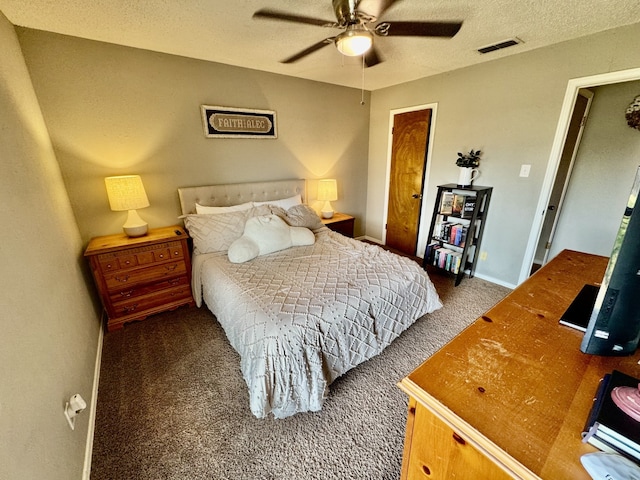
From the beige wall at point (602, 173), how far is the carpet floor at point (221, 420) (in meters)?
2.40

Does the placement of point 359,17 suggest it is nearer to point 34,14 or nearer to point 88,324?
point 34,14

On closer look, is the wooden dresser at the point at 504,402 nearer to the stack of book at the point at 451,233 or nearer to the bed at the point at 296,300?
the bed at the point at 296,300

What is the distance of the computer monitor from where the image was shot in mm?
682

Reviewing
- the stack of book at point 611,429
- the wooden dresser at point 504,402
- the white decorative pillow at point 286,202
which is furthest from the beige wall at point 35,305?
the white decorative pillow at point 286,202

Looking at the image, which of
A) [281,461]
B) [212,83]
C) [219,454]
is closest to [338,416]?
[281,461]

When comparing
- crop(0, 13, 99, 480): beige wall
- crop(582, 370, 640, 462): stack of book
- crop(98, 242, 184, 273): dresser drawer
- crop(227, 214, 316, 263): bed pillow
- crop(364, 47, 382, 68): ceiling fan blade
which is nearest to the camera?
crop(582, 370, 640, 462): stack of book

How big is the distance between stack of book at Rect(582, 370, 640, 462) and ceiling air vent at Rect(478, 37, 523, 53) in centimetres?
275

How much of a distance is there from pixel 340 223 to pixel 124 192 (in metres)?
2.39

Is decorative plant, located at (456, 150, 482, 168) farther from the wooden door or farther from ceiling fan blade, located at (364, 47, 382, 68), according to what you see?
ceiling fan blade, located at (364, 47, 382, 68)

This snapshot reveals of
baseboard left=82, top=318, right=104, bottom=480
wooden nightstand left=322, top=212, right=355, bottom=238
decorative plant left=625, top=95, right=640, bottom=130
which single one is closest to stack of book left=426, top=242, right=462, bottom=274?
wooden nightstand left=322, top=212, right=355, bottom=238

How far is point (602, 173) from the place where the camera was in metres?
2.86

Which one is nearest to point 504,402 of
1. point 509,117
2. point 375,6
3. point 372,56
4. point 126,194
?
point 375,6

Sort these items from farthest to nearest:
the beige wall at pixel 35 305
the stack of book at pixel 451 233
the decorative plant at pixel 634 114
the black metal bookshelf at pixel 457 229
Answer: the stack of book at pixel 451 233, the black metal bookshelf at pixel 457 229, the decorative plant at pixel 634 114, the beige wall at pixel 35 305

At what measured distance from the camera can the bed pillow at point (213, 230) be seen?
2482 mm
